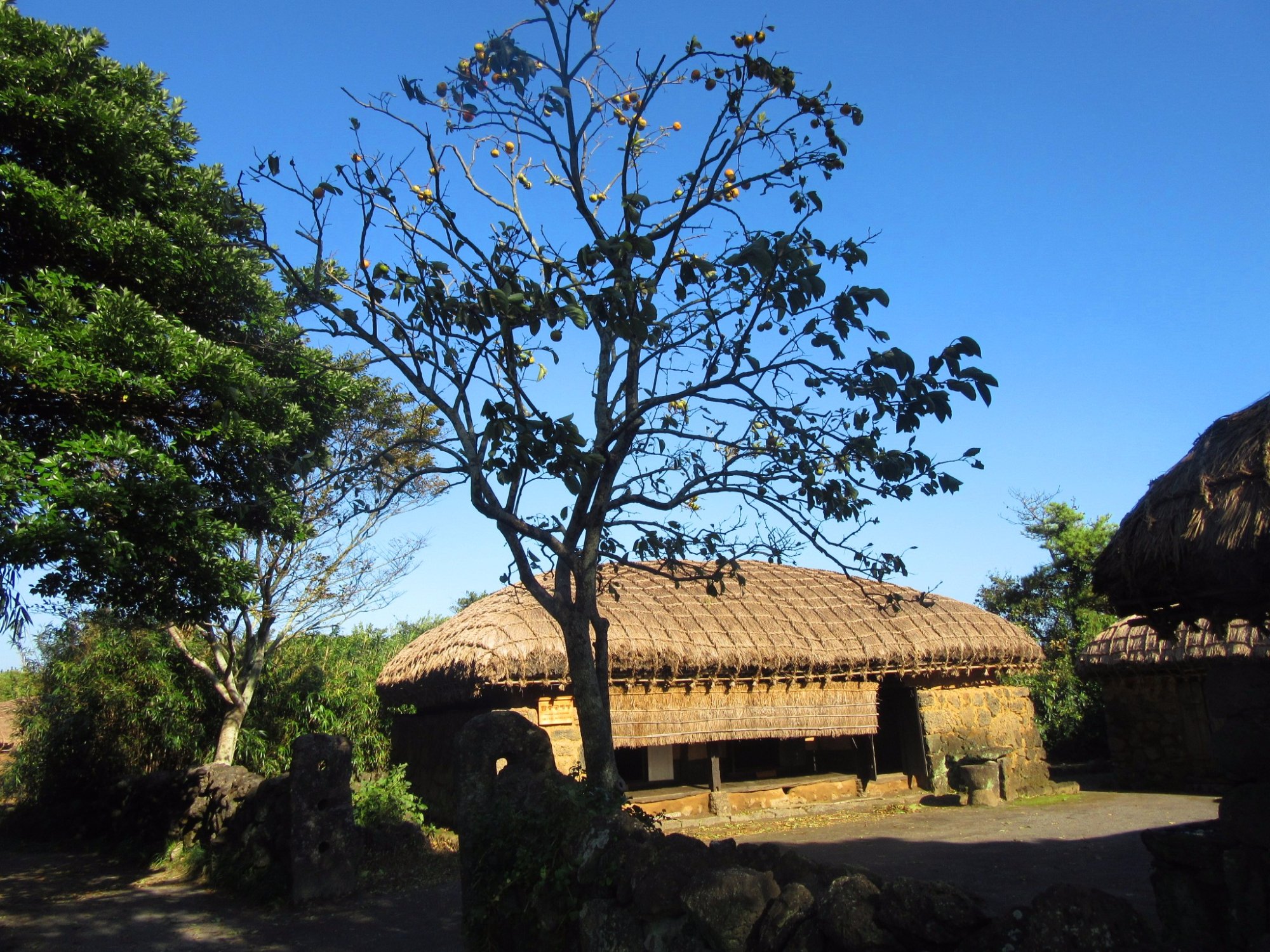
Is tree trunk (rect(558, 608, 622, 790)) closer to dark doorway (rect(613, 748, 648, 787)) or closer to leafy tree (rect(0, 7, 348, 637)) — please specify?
→ leafy tree (rect(0, 7, 348, 637))

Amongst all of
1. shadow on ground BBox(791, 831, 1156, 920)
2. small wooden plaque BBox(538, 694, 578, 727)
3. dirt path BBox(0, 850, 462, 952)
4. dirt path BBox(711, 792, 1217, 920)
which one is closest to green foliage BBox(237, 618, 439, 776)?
dirt path BBox(0, 850, 462, 952)

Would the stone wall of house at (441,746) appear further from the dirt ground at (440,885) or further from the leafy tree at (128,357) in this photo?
the leafy tree at (128,357)

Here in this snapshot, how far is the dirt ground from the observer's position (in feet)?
22.7

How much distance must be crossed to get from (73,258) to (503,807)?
5.13 m

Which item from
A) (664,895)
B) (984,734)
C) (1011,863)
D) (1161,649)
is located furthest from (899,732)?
(664,895)

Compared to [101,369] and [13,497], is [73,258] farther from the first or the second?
[13,497]

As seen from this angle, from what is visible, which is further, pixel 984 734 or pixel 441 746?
pixel 984 734

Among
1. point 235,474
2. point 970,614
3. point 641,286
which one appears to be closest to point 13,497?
point 235,474

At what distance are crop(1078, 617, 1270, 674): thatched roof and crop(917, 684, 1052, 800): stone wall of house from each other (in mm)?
1336

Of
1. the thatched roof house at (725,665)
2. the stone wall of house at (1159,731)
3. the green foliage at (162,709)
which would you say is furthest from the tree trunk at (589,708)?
the stone wall of house at (1159,731)

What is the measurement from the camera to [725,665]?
1135 centimetres

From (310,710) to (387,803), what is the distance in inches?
90.9

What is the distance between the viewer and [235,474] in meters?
7.22

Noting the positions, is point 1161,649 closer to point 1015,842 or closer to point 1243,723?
point 1015,842
